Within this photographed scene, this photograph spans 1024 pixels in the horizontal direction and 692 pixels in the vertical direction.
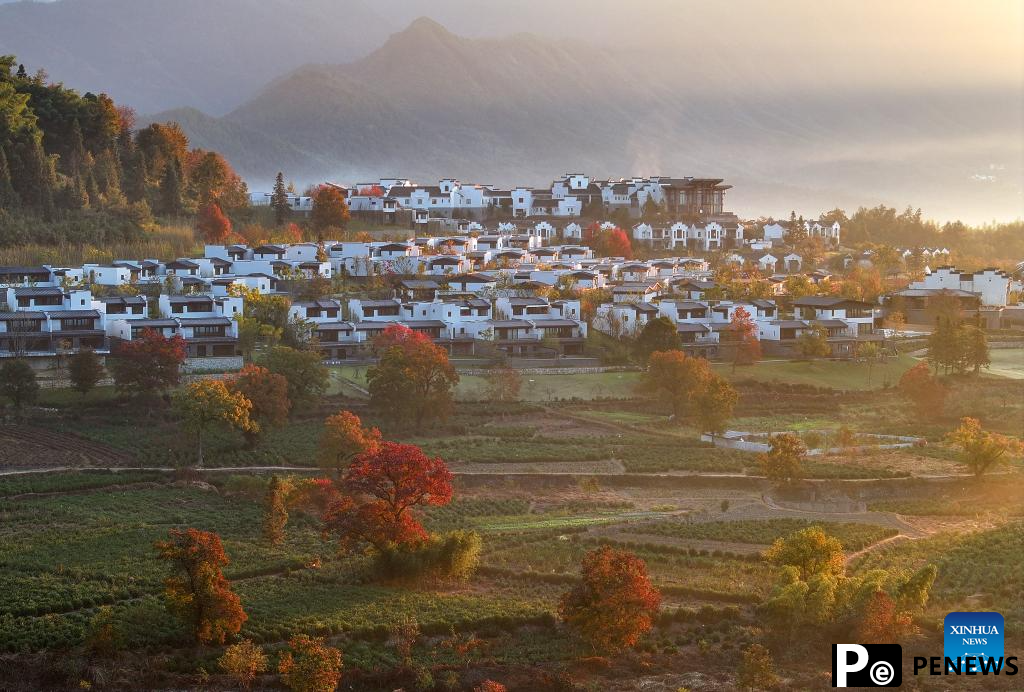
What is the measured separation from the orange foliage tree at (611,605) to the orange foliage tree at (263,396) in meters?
14.2

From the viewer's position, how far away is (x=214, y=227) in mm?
56594

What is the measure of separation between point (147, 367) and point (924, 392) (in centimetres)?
2195

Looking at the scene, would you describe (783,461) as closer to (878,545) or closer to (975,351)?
(878,545)

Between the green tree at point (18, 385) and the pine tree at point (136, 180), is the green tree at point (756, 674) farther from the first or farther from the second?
the pine tree at point (136, 180)

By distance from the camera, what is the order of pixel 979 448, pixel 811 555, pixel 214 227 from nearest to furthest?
pixel 811 555, pixel 979 448, pixel 214 227

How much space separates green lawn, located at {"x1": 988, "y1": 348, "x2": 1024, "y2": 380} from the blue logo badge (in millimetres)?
24107

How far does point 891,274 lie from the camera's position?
2606 inches

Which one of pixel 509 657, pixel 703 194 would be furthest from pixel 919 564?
pixel 703 194

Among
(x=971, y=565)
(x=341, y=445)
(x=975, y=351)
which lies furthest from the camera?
(x=975, y=351)

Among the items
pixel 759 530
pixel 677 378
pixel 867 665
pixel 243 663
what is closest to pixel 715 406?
pixel 677 378

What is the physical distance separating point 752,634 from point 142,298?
28.6 metres

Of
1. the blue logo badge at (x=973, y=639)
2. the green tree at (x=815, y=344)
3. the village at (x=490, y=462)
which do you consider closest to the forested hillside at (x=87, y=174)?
the village at (x=490, y=462)

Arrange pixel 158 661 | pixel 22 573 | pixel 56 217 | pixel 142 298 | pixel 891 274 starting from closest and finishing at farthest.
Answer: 1. pixel 158 661
2. pixel 22 573
3. pixel 142 298
4. pixel 56 217
5. pixel 891 274

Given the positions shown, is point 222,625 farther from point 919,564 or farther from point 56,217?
point 56,217
